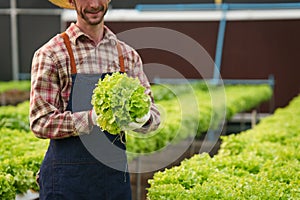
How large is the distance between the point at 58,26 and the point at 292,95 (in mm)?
8454

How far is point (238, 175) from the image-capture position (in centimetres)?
487

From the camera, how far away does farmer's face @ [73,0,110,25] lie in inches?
145

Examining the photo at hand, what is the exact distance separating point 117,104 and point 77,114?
27cm

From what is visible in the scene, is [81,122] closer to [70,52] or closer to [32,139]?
[70,52]

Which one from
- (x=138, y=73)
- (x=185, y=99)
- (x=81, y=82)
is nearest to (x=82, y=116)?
(x=81, y=82)

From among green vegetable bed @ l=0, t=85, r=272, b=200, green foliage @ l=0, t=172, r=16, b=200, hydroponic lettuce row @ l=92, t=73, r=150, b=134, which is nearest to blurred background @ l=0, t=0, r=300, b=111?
green vegetable bed @ l=0, t=85, r=272, b=200

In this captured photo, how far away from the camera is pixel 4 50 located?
22.0 m

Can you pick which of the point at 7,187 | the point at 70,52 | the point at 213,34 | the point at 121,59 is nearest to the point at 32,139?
the point at 7,187

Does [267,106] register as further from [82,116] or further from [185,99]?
[82,116]

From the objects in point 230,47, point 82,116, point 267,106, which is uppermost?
point 82,116

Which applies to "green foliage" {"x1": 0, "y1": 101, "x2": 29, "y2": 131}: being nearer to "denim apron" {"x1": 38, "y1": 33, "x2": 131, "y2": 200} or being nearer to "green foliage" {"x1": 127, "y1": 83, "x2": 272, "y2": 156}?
"green foliage" {"x1": 127, "y1": 83, "x2": 272, "y2": 156}

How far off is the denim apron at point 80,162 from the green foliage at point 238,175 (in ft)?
1.86

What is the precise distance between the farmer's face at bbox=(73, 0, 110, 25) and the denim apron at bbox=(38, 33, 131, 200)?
18 cm

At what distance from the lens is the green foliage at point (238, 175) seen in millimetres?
4156
